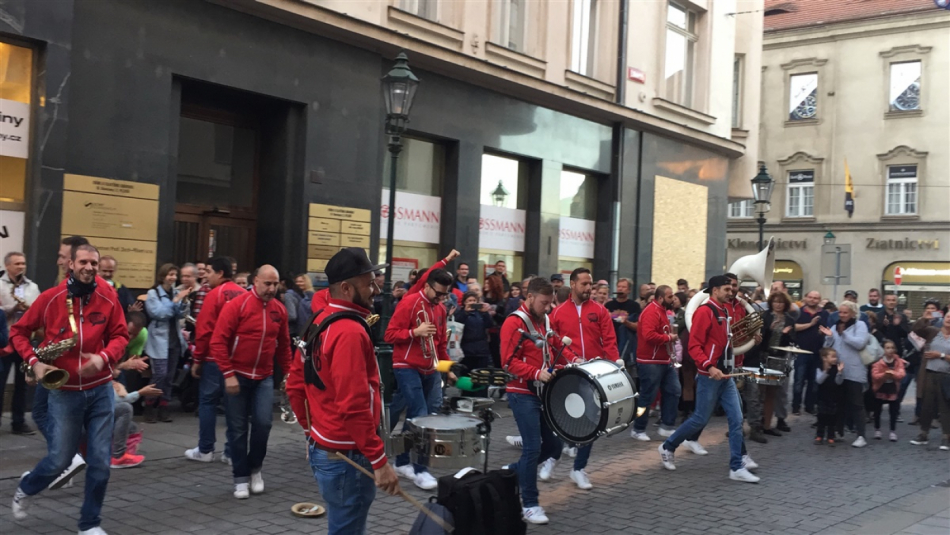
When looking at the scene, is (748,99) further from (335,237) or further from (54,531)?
(54,531)

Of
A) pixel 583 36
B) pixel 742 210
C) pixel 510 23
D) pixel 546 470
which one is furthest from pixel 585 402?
pixel 742 210

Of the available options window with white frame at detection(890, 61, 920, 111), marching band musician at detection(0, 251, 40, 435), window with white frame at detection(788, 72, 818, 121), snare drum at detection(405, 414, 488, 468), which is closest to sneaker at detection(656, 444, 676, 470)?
snare drum at detection(405, 414, 488, 468)

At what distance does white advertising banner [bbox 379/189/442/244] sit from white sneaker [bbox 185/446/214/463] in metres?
6.90

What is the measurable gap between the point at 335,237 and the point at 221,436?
4652 millimetres

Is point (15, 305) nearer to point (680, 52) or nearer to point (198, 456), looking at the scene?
point (198, 456)

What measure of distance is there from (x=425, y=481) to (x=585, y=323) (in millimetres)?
2278

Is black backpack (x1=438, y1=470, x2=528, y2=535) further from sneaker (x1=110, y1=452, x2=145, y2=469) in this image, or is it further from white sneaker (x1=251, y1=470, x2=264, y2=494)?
sneaker (x1=110, y1=452, x2=145, y2=469)

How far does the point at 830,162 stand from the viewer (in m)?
40.2

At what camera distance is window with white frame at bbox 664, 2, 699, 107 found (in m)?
22.0

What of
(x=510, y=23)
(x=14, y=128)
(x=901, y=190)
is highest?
(x=510, y=23)

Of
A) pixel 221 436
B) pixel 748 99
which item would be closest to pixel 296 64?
pixel 221 436

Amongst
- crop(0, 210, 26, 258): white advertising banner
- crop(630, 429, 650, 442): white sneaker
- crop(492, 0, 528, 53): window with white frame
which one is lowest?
crop(630, 429, 650, 442): white sneaker

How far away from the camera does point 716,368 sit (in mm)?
8883

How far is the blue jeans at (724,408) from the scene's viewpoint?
8.97 m
